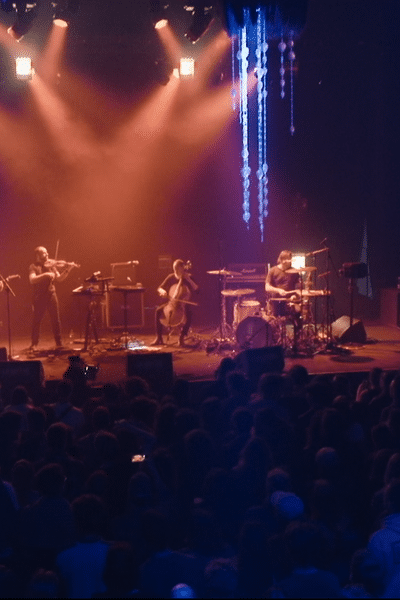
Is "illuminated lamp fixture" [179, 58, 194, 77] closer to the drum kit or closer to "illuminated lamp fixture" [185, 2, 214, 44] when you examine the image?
"illuminated lamp fixture" [185, 2, 214, 44]

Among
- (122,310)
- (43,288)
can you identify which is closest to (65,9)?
(43,288)

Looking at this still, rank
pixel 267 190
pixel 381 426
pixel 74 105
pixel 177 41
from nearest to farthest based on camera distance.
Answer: pixel 381 426, pixel 177 41, pixel 74 105, pixel 267 190

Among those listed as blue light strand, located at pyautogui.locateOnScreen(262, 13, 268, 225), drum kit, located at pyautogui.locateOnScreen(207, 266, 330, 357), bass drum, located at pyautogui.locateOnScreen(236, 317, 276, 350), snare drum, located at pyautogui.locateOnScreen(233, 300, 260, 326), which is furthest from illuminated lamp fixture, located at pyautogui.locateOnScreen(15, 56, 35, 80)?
bass drum, located at pyautogui.locateOnScreen(236, 317, 276, 350)

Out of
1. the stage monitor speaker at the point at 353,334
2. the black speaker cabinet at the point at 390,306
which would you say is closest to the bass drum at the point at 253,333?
the stage monitor speaker at the point at 353,334

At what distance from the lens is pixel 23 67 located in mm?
12812

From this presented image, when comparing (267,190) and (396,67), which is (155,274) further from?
(396,67)

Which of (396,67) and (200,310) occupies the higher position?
(396,67)

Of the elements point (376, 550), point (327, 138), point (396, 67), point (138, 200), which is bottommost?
point (376, 550)

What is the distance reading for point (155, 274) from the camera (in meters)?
14.7

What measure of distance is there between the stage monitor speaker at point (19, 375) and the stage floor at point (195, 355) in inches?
41.2

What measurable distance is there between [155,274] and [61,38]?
16.7 ft

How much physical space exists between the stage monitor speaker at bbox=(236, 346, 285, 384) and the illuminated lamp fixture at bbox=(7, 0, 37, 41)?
612 centimetres

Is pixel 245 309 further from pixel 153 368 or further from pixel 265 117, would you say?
pixel 265 117

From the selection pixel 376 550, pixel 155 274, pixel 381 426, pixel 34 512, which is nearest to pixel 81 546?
pixel 34 512
